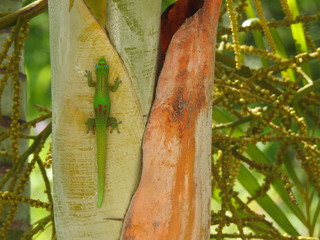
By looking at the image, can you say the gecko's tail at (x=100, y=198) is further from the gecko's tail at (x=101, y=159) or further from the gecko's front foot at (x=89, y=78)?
the gecko's front foot at (x=89, y=78)

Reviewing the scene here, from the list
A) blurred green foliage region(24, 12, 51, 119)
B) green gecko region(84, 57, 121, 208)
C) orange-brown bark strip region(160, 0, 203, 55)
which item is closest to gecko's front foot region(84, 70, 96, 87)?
green gecko region(84, 57, 121, 208)

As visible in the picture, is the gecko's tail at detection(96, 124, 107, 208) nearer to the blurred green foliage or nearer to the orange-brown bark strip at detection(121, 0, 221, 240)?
the orange-brown bark strip at detection(121, 0, 221, 240)

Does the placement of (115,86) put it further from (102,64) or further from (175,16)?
(175,16)

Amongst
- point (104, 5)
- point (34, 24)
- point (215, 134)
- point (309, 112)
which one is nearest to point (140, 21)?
point (104, 5)

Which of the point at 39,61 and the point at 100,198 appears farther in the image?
the point at 39,61

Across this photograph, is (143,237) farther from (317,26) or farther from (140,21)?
(317,26)

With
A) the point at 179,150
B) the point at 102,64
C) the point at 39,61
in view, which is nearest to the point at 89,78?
the point at 102,64
